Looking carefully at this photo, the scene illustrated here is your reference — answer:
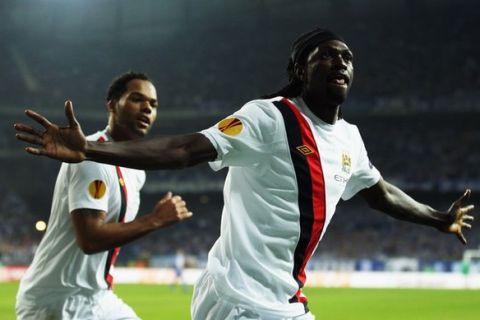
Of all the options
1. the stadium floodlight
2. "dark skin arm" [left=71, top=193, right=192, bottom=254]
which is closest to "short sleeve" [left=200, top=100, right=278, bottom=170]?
"dark skin arm" [left=71, top=193, right=192, bottom=254]

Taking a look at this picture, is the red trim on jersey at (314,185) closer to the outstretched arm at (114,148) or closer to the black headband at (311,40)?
the black headband at (311,40)

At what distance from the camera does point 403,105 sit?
132ft

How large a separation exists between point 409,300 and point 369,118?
21.4m

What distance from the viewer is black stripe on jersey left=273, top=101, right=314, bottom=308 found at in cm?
367

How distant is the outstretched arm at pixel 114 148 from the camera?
9.71 ft

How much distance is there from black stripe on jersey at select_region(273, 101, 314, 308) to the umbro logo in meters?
0.01

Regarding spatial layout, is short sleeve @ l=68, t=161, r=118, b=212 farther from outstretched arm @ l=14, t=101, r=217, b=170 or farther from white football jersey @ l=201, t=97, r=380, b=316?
outstretched arm @ l=14, t=101, r=217, b=170

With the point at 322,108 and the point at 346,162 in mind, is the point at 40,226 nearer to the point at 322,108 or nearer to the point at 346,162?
the point at 346,162

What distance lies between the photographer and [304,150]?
3705 mm

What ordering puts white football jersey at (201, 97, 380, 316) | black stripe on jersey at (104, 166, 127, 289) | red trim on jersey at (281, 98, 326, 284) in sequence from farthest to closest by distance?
black stripe on jersey at (104, 166, 127, 289) < red trim on jersey at (281, 98, 326, 284) < white football jersey at (201, 97, 380, 316)

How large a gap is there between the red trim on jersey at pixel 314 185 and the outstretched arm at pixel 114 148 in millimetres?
541

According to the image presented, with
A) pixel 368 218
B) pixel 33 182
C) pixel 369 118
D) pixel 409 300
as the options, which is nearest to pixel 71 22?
pixel 33 182

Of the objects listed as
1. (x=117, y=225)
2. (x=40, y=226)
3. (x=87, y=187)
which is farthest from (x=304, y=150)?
(x=40, y=226)

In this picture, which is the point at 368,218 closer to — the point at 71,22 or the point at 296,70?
the point at 71,22
